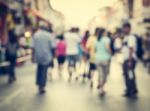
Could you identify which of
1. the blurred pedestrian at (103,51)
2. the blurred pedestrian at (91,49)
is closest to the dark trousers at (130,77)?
the blurred pedestrian at (103,51)

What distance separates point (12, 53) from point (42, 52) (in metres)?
0.91

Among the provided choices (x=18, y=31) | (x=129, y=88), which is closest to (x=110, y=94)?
(x=129, y=88)

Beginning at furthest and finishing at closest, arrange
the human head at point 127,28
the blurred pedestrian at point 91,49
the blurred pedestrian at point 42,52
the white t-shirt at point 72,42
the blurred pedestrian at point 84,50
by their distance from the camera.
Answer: the white t-shirt at point 72,42, the blurred pedestrian at point 84,50, the blurred pedestrian at point 91,49, the blurred pedestrian at point 42,52, the human head at point 127,28

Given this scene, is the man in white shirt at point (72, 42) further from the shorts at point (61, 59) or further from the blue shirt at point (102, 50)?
the blue shirt at point (102, 50)

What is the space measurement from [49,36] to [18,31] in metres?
0.44

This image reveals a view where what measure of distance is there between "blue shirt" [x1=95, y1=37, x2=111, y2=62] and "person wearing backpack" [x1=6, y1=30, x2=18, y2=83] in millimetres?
1355

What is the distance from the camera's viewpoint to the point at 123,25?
721cm

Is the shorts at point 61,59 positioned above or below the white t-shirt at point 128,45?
below

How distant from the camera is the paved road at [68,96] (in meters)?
6.63

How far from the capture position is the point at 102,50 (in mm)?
7570

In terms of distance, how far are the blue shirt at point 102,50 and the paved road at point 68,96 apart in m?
0.32

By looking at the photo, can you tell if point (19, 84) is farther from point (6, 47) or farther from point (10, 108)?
point (10, 108)

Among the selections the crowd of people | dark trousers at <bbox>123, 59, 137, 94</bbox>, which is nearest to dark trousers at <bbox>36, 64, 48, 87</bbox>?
the crowd of people

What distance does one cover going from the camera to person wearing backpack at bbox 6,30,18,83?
8.38 meters
